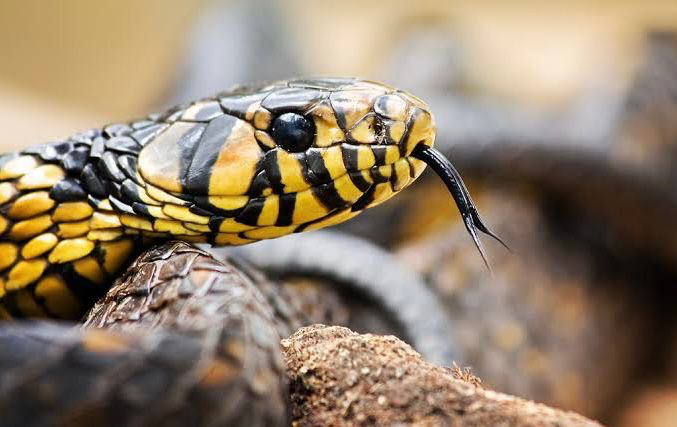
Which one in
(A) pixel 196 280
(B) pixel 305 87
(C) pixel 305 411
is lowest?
(C) pixel 305 411

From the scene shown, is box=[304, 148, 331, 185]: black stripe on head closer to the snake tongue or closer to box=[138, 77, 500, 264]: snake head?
box=[138, 77, 500, 264]: snake head

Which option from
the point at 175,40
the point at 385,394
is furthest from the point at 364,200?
the point at 175,40

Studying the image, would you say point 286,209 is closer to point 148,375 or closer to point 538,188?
point 148,375

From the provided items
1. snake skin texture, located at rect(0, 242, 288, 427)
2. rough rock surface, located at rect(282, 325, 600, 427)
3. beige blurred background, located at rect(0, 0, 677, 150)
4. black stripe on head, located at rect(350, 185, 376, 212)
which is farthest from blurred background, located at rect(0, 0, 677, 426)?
snake skin texture, located at rect(0, 242, 288, 427)

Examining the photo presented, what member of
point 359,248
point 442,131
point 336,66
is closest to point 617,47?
point 442,131

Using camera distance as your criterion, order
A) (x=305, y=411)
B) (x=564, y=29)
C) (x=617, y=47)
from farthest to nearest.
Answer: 1. (x=564, y=29)
2. (x=617, y=47)
3. (x=305, y=411)

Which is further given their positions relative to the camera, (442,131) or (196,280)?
(442,131)

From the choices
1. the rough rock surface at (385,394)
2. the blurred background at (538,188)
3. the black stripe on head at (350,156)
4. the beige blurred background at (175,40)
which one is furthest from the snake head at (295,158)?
the beige blurred background at (175,40)

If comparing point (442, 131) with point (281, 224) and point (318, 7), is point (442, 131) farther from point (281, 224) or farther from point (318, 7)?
point (318, 7)
